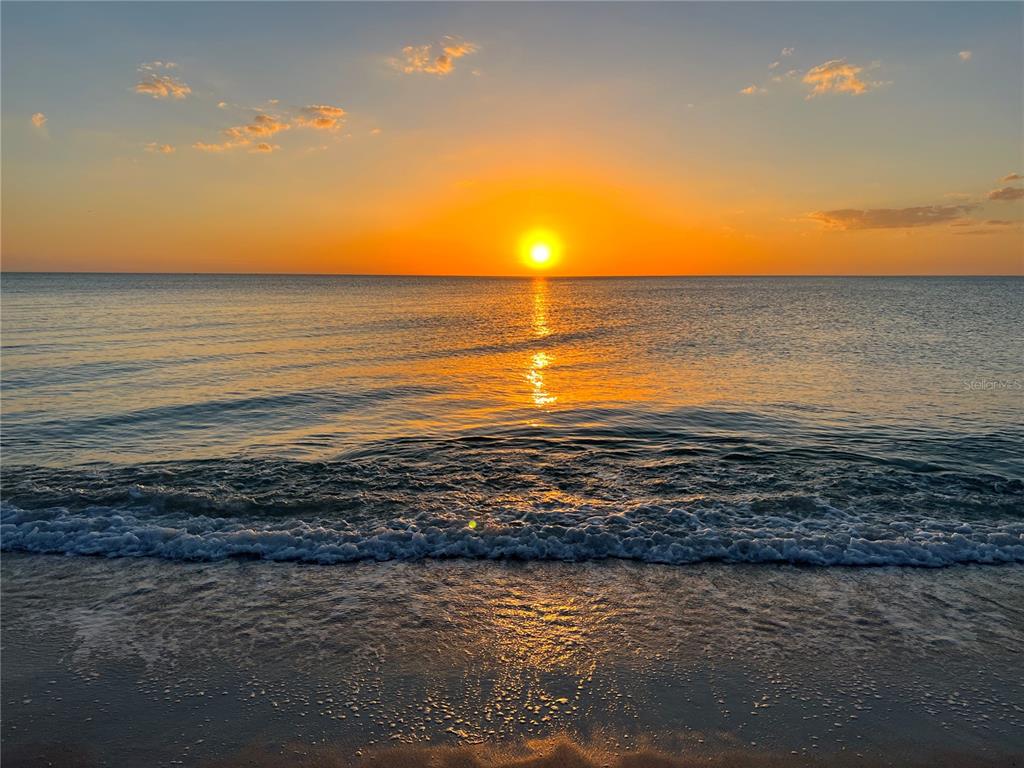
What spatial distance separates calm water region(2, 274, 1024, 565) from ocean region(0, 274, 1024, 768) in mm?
109

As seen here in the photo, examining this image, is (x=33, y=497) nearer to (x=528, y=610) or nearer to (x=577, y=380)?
(x=528, y=610)

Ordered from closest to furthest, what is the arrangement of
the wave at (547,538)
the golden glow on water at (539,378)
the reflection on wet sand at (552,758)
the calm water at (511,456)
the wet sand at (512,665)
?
1. the reflection on wet sand at (552,758)
2. the wet sand at (512,665)
3. the wave at (547,538)
4. the calm water at (511,456)
5. the golden glow on water at (539,378)

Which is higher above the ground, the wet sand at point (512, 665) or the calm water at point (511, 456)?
the calm water at point (511, 456)

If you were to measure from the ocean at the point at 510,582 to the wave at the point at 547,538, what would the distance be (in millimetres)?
60

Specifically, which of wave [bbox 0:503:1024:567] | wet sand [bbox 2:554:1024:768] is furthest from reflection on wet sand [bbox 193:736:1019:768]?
wave [bbox 0:503:1024:567]

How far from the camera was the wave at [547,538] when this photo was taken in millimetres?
10258

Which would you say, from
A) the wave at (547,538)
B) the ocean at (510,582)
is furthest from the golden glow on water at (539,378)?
the wave at (547,538)

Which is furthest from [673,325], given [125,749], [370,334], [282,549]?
[125,749]

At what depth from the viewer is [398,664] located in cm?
709

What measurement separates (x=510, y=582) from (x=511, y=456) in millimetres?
7144

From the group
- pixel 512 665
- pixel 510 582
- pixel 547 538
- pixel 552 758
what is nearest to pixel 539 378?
pixel 547 538

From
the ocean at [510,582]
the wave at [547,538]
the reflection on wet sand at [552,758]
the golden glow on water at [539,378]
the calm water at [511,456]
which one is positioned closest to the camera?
the reflection on wet sand at [552,758]

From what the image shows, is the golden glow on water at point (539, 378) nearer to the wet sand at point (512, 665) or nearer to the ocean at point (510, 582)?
the ocean at point (510, 582)

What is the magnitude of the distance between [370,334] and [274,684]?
42.2 m
